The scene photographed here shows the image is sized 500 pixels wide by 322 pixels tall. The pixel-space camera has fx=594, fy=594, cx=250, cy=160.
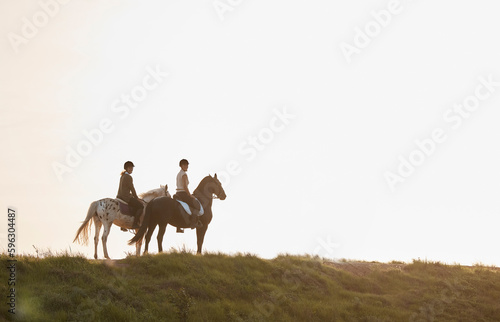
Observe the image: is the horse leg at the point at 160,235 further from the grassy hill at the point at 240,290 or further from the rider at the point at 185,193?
the grassy hill at the point at 240,290

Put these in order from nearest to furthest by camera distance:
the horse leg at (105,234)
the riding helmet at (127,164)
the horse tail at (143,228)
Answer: the horse tail at (143,228) → the horse leg at (105,234) → the riding helmet at (127,164)

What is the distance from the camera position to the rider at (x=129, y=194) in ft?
72.2

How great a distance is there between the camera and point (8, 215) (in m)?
15.3

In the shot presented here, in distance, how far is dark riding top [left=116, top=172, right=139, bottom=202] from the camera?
72.2ft

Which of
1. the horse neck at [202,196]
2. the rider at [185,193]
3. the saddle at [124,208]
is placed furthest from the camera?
the horse neck at [202,196]

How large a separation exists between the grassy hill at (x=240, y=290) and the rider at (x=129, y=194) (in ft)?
9.56

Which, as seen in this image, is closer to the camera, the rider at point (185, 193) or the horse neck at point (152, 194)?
the rider at point (185, 193)

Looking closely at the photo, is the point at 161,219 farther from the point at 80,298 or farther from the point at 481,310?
the point at 481,310

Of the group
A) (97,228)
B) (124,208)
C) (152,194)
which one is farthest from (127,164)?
(97,228)

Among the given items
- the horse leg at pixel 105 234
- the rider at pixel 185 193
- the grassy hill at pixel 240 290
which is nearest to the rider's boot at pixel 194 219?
the rider at pixel 185 193

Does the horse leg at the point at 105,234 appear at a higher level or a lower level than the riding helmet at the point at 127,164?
lower

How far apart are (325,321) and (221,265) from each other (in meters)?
4.14

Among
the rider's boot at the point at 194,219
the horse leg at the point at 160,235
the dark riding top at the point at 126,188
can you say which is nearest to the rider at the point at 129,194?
the dark riding top at the point at 126,188

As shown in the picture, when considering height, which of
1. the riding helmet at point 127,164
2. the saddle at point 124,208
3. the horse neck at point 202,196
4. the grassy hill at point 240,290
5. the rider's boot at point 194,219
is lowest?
the grassy hill at point 240,290
